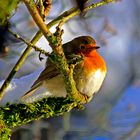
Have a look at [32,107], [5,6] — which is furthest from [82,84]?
[5,6]

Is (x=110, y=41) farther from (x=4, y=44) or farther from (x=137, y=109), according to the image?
(x=4, y=44)

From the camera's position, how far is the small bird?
4.66ft

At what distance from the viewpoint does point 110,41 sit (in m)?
3.89

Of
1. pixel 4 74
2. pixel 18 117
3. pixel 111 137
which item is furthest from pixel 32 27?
pixel 18 117

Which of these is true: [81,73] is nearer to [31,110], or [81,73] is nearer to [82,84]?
[82,84]

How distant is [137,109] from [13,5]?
309cm

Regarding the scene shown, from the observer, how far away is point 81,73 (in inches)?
59.9

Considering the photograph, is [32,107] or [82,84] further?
[82,84]

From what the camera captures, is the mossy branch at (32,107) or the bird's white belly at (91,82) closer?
the mossy branch at (32,107)

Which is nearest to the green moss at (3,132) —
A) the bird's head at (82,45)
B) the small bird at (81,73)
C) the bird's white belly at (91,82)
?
the small bird at (81,73)

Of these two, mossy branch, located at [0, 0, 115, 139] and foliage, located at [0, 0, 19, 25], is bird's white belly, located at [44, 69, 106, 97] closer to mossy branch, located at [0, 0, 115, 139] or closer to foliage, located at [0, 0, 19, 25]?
mossy branch, located at [0, 0, 115, 139]

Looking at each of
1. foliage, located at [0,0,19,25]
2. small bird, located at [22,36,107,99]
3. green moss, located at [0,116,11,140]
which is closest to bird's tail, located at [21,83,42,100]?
small bird, located at [22,36,107,99]

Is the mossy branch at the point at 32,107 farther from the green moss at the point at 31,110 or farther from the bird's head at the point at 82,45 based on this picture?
the bird's head at the point at 82,45

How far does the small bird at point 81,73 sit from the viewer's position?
1419 millimetres
